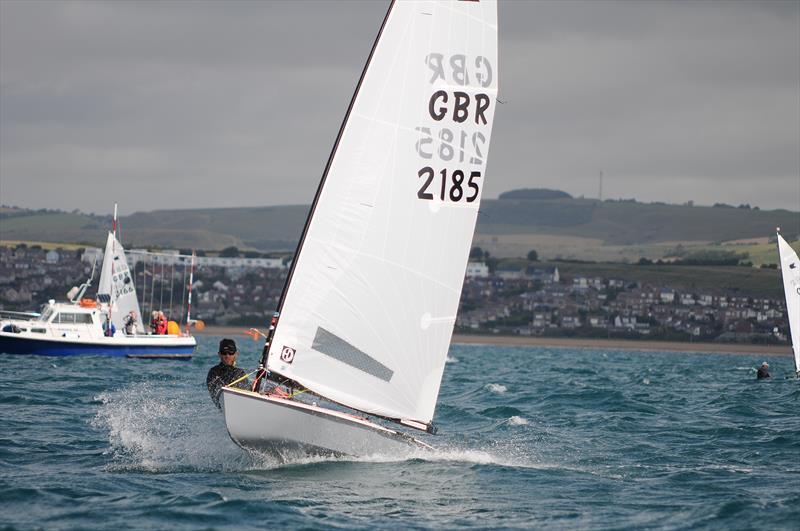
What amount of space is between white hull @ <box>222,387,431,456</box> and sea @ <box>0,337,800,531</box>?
0.24 meters

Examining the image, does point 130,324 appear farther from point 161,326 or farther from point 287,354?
point 287,354

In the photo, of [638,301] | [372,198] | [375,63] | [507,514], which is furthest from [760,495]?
[638,301]

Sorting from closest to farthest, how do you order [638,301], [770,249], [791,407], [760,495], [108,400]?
[760,495] < [108,400] < [791,407] < [638,301] < [770,249]

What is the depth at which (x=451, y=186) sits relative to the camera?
1529 cm

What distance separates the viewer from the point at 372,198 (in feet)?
49.3

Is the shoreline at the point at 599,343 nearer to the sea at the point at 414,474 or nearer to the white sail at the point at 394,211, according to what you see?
the sea at the point at 414,474

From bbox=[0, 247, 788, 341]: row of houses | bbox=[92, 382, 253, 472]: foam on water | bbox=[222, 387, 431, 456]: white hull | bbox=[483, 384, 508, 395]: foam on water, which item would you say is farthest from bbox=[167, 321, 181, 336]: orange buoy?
bbox=[0, 247, 788, 341]: row of houses

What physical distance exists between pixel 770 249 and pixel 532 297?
34522mm

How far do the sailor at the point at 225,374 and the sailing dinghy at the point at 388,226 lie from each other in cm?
29

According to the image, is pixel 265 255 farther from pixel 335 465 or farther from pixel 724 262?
pixel 335 465

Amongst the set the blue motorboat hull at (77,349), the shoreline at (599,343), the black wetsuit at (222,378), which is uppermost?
the black wetsuit at (222,378)

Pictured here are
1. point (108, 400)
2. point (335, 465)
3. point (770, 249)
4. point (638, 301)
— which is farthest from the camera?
point (770, 249)

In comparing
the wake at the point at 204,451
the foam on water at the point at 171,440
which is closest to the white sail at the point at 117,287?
the foam on water at the point at 171,440

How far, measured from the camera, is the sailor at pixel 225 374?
1476 cm
